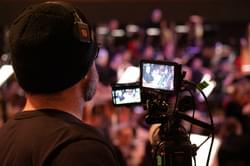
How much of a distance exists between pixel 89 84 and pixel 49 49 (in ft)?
0.42

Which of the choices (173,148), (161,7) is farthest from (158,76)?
(161,7)

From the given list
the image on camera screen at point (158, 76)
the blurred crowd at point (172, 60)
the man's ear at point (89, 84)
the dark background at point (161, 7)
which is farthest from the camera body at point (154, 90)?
the dark background at point (161, 7)

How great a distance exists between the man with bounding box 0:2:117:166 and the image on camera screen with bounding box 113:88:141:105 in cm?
36

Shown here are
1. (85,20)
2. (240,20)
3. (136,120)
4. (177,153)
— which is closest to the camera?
(85,20)

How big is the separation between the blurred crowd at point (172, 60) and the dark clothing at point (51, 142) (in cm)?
85

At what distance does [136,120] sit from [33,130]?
4.49 meters

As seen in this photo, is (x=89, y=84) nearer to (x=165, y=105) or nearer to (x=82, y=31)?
(x=82, y=31)

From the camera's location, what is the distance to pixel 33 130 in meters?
1.03

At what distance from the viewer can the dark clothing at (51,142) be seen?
0.96m

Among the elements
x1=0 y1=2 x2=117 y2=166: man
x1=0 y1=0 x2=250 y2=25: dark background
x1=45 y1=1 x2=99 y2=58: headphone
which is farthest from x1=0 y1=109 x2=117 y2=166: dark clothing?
x1=0 y1=0 x2=250 y2=25: dark background

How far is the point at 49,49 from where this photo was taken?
3.40 ft

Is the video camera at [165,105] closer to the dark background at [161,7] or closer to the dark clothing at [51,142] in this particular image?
the dark clothing at [51,142]

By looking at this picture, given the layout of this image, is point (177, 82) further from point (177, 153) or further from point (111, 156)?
point (111, 156)

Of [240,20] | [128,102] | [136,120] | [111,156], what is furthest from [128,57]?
[111,156]
